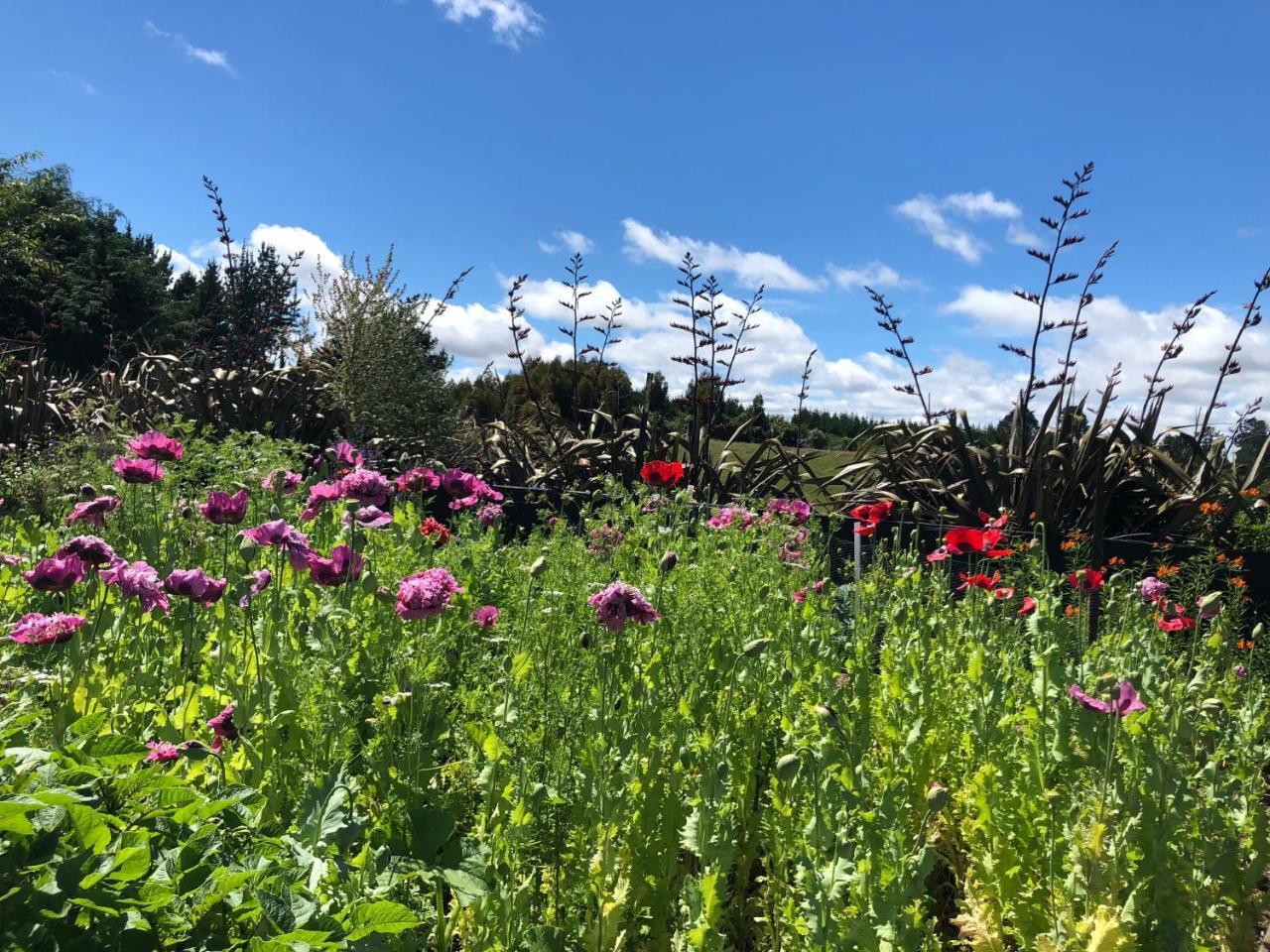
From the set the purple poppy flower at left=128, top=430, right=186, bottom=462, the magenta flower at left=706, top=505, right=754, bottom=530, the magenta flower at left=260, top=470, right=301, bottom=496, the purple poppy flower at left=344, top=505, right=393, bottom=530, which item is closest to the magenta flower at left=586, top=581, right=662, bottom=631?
the purple poppy flower at left=344, top=505, right=393, bottom=530

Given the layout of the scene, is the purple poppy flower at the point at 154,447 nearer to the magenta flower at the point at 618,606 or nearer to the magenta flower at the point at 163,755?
the magenta flower at the point at 163,755

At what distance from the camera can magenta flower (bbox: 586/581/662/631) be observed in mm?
2238

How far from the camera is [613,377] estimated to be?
1216 centimetres

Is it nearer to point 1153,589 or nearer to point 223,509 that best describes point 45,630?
point 223,509

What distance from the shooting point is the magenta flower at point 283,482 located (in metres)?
3.69

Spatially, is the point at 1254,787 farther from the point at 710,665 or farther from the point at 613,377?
the point at 613,377

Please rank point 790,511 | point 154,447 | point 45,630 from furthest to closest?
1. point 790,511
2. point 154,447
3. point 45,630

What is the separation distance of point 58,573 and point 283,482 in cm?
150

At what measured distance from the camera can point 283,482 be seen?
383cm

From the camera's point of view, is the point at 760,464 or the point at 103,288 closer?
the point at 760,464

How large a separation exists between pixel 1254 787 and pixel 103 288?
126 feet

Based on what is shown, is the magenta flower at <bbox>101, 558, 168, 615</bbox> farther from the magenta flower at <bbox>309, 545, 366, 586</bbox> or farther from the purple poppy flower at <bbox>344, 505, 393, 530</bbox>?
the purple poppy flower at <bbox>344, 505, 393, 530</bbox>

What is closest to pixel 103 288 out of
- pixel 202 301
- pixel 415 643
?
pixel 202 301

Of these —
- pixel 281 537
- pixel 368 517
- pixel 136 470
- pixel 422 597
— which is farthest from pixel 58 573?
pixel 422 597
